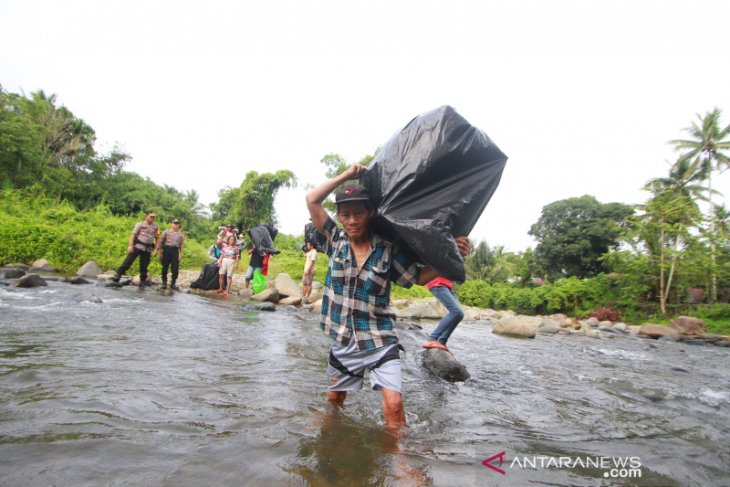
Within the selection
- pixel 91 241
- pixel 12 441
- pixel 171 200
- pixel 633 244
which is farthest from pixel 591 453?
pixel 171 200

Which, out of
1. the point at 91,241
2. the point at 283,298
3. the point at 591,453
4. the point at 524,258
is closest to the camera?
the point at 591,453

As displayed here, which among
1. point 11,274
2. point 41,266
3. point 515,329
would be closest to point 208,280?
point 11,274

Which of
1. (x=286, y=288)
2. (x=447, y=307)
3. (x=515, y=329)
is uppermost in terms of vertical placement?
(x=447, y=307)

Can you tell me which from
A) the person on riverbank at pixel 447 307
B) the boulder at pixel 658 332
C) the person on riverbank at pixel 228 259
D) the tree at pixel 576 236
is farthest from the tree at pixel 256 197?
the person on riverbank at pixel 447 307

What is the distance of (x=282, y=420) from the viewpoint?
7.18 feet

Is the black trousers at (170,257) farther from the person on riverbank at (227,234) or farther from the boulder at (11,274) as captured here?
the boulder at (11,274)

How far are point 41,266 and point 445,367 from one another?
1202cm

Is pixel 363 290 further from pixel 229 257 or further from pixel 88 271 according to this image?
pixel 88 271

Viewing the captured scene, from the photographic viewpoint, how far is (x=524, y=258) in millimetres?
35750

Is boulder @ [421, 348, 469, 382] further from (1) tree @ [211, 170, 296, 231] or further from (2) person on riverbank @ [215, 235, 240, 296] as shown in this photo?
(1) tree @ [211, 170, 296, 231]

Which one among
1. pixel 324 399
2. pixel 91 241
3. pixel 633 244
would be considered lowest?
pixel 324 399

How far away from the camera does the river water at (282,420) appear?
1562 mm

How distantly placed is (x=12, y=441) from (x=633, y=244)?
25795 mm

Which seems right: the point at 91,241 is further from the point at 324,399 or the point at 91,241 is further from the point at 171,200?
the point at 171,200
